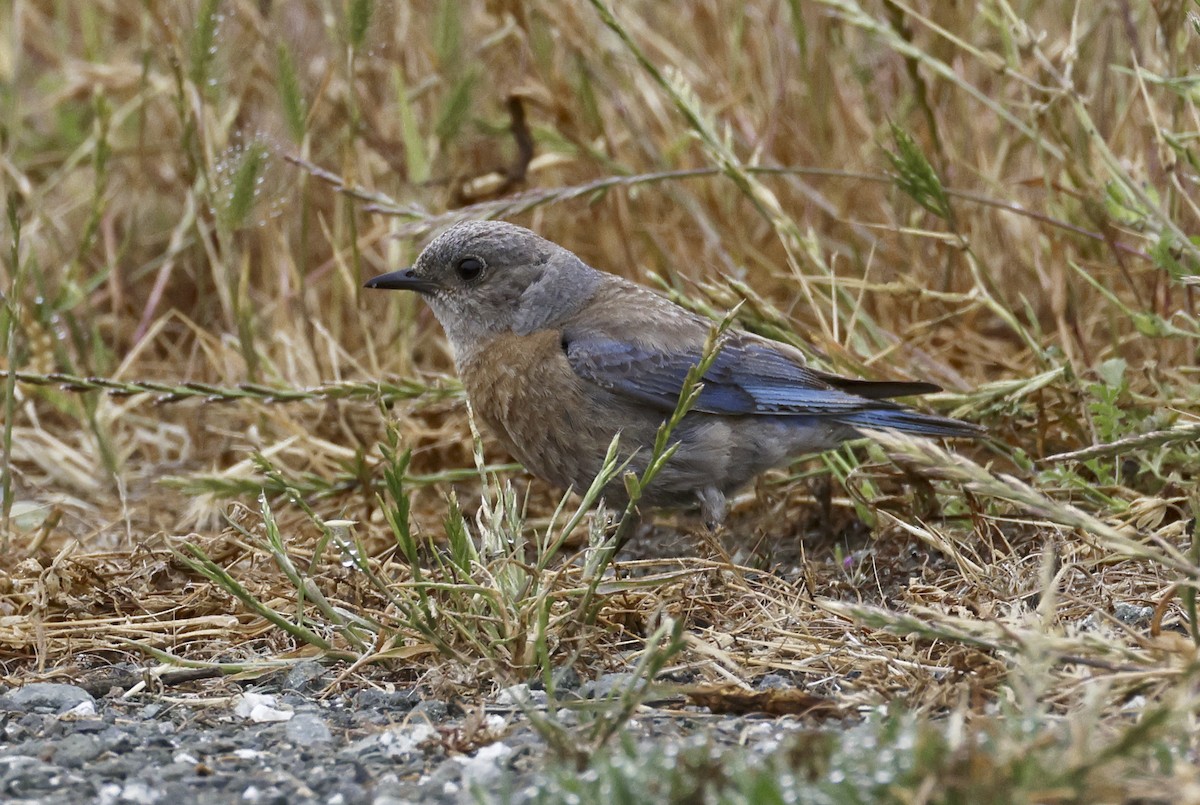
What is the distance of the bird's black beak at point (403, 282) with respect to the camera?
460 cm

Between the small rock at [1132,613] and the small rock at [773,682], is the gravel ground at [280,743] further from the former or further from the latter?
the small rock at [1132,613]

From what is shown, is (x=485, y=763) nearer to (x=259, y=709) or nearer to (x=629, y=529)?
(x=259, y=709)

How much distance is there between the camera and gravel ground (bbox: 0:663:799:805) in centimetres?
246

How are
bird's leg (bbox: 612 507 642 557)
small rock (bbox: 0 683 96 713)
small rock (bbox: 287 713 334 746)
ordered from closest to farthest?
small rock (bbox: 287 713 334 746)
small rock (bbox: 0 683 96 713)
bird's leg (bbox: 612 507 642 557)

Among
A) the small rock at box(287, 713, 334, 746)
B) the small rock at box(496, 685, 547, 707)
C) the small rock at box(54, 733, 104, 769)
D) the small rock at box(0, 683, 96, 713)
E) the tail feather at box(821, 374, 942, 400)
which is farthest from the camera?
the tail feather at box(821, 374, 942, 400)

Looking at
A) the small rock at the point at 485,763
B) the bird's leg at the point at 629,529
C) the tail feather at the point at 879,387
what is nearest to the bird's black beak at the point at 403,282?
the bird's leg at the point at 629,529

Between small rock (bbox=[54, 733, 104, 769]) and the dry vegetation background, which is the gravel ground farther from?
the dry vegetation background

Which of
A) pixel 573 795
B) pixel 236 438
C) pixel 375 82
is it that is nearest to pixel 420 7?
pixel 375 82

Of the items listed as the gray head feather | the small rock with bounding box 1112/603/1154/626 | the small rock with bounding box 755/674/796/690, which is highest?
the gray head feather

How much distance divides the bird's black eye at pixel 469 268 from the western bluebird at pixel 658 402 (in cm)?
24

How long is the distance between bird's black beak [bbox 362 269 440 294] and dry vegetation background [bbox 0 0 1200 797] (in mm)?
204

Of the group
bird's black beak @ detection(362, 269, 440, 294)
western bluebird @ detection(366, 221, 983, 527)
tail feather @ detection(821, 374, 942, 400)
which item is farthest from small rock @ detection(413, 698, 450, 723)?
bird's black beak @ detection(362, 269, 440, 294)

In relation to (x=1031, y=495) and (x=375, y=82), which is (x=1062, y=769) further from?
(x=375, y=82)

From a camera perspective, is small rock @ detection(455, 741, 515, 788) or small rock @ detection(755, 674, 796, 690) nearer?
small rock @ detection(455, 741, 515, 788)
